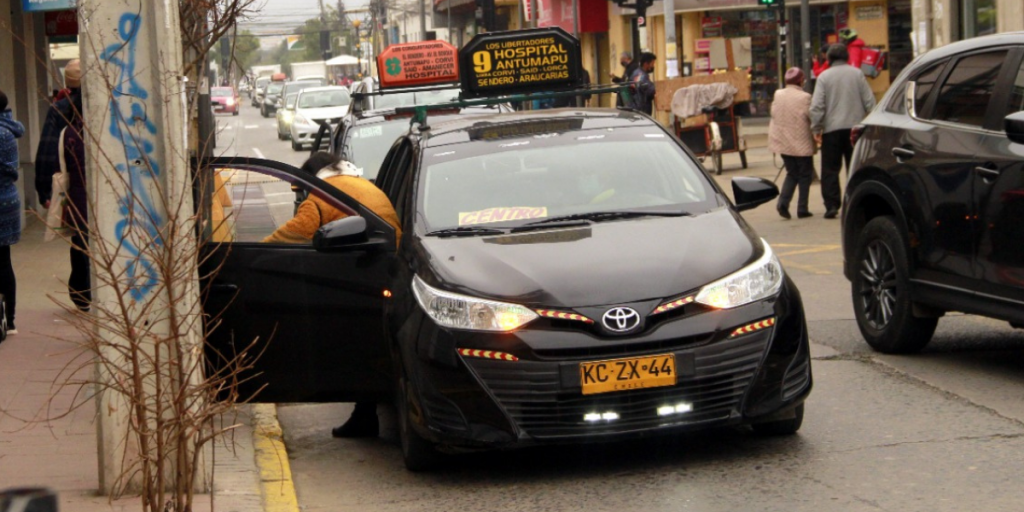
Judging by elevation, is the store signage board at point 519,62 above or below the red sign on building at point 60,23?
below

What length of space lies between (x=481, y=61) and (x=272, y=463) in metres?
5.51

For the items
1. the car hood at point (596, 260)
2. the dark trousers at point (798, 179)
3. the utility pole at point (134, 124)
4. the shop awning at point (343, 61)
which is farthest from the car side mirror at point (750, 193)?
the shop awning at point (343, 61)

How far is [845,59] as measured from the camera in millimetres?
15844

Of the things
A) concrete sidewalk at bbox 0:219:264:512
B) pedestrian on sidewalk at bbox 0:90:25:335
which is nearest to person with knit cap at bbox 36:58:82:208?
pedestrian on sidewalk at bbox 0:90:25:335

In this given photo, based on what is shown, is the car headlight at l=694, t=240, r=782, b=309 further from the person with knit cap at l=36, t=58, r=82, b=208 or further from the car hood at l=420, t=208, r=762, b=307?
the person with knit cap at l=36, t=58, r=82, b=208

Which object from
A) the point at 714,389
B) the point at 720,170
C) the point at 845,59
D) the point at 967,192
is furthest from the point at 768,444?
the point at 720,170

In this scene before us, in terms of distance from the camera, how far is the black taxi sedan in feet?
19.2

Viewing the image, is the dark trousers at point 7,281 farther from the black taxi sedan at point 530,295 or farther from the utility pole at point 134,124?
the utility pole at point 134,124

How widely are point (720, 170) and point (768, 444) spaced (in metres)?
16.1

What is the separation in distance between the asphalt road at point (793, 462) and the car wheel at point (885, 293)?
0.48 feet

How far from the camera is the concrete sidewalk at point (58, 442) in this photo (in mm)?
5973

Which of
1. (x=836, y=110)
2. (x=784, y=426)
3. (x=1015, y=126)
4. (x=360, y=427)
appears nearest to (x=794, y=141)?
(x=836, y=110)

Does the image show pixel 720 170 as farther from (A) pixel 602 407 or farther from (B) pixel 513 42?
(A) pixel 602 407

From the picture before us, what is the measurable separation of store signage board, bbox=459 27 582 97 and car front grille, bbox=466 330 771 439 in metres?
5.86
